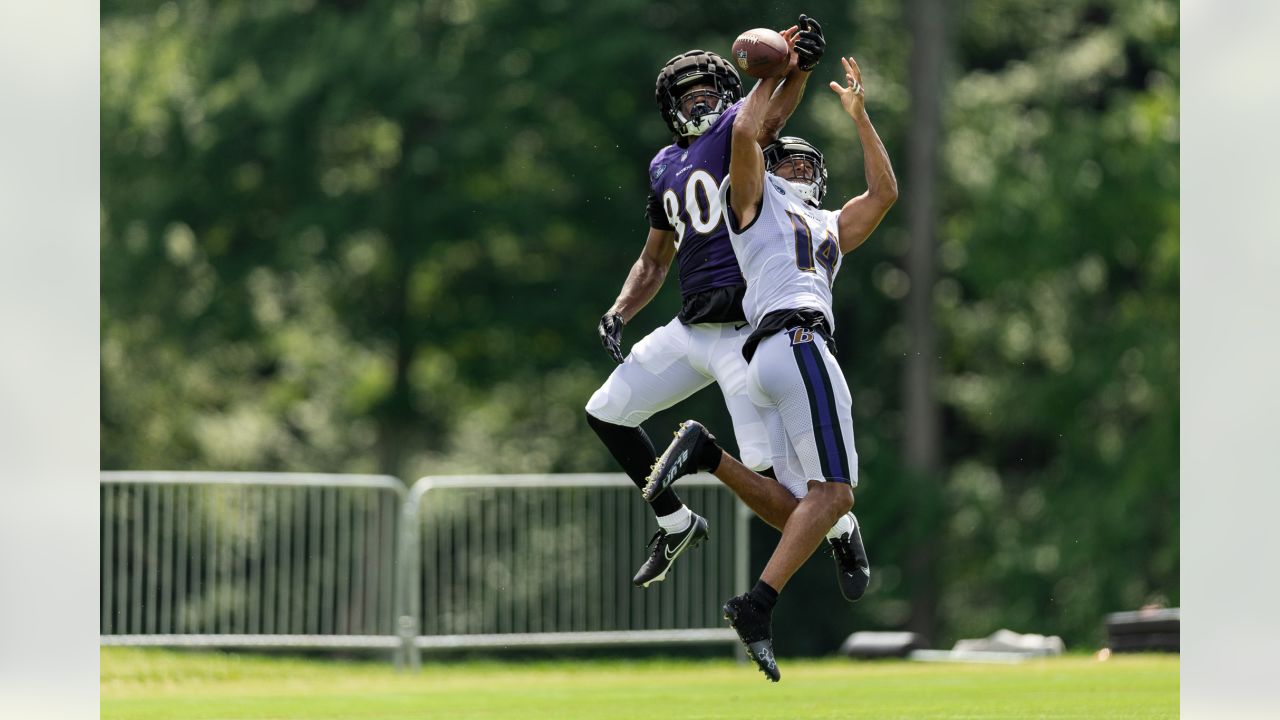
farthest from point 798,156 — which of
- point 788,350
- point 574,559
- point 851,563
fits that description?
point 574,559

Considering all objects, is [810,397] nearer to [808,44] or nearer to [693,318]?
[693,318]

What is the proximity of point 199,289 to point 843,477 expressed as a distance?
888 inches

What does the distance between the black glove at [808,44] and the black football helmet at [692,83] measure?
0.50 metres

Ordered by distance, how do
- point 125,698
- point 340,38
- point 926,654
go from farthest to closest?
point 340,38 → point 926,654 → point 125,698

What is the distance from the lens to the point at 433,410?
30.2m

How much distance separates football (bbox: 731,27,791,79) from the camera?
24.1ft

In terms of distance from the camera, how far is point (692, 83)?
7.83 m

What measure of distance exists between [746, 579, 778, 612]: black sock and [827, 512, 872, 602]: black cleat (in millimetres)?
457

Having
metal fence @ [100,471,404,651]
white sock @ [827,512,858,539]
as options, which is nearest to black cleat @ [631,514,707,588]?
white sock @ [827,512,858,539]

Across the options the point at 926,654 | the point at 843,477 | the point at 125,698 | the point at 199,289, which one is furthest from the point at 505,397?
the point at 843,477
